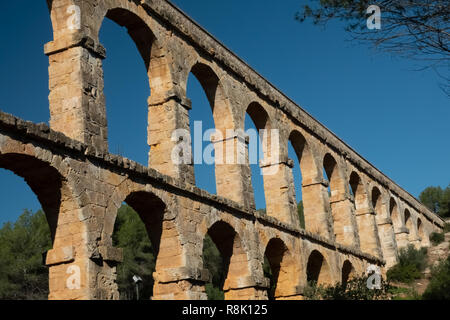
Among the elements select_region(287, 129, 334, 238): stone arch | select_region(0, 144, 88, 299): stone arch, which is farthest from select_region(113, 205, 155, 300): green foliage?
select_region(0, 144, 88, 299): stone arch

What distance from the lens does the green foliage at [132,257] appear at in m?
27.9

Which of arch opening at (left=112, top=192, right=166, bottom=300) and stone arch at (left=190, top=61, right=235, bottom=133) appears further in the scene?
arch opening at (left=112, top=192, right=166, bottom=300)

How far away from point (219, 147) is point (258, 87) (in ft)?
7.96

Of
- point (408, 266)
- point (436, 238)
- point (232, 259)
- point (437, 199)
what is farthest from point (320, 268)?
point (437, 199)

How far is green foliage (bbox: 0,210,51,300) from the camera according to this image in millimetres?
26094

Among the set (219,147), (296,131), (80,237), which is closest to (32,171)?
(80,237)

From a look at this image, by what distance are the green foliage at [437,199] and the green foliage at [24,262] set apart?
3254 cm

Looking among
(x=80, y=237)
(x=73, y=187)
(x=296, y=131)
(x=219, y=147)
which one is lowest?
(x=80, y=237)

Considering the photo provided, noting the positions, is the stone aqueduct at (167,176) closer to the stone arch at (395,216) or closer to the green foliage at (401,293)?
the green foliage at (401,293)

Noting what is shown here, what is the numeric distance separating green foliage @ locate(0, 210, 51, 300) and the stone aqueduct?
1320 centimetres

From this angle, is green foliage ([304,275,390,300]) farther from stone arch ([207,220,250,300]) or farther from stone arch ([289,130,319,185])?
stone arch ([289,130,319,185])

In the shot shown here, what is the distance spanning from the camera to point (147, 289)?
28469 millimetres
